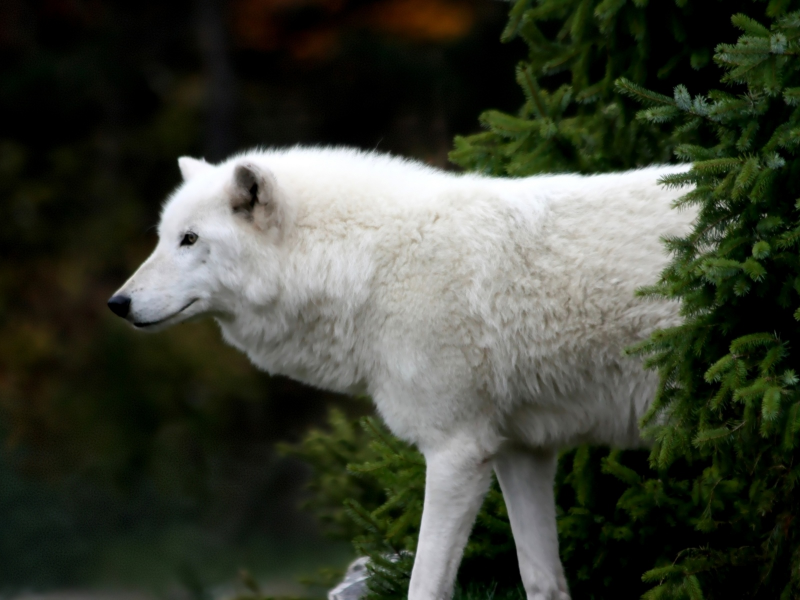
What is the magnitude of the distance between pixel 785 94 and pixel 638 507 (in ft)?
6.84

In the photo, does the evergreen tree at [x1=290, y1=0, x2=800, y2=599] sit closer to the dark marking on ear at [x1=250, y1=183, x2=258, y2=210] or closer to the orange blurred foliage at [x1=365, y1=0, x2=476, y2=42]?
the dark marking on ear at [x1=250, y1=183, x2=258, y2=210]

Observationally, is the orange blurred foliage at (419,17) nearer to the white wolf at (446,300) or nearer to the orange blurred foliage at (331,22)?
the orange blurred foliage at (331,22)

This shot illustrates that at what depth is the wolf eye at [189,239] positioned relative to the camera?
13.3 feet

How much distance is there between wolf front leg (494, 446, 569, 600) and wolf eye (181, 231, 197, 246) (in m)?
1.55

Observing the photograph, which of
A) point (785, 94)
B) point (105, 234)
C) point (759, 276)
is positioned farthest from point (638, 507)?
point (105, 234)

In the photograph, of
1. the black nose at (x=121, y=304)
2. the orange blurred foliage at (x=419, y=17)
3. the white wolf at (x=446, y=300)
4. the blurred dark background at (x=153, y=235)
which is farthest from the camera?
the orange blurred foliage at (x=419, y=17)

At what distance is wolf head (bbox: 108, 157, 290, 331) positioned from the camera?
13.1ft

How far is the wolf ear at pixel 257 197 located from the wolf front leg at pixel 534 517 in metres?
1.37

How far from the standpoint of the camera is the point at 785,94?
2820 mm

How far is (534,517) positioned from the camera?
13.4 feet

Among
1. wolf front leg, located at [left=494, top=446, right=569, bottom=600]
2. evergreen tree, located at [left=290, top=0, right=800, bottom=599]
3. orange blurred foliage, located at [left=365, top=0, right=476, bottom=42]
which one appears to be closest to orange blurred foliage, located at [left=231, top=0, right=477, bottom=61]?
orange blurred foliage, located at [left=365, top=0, right=476, bottom=42]

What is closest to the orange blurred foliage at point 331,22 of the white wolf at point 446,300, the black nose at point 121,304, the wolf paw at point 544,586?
the white wolf at point 446,300

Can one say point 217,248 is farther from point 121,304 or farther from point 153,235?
point 153,235

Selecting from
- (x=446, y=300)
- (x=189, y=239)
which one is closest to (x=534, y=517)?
(x=446, y=300)
